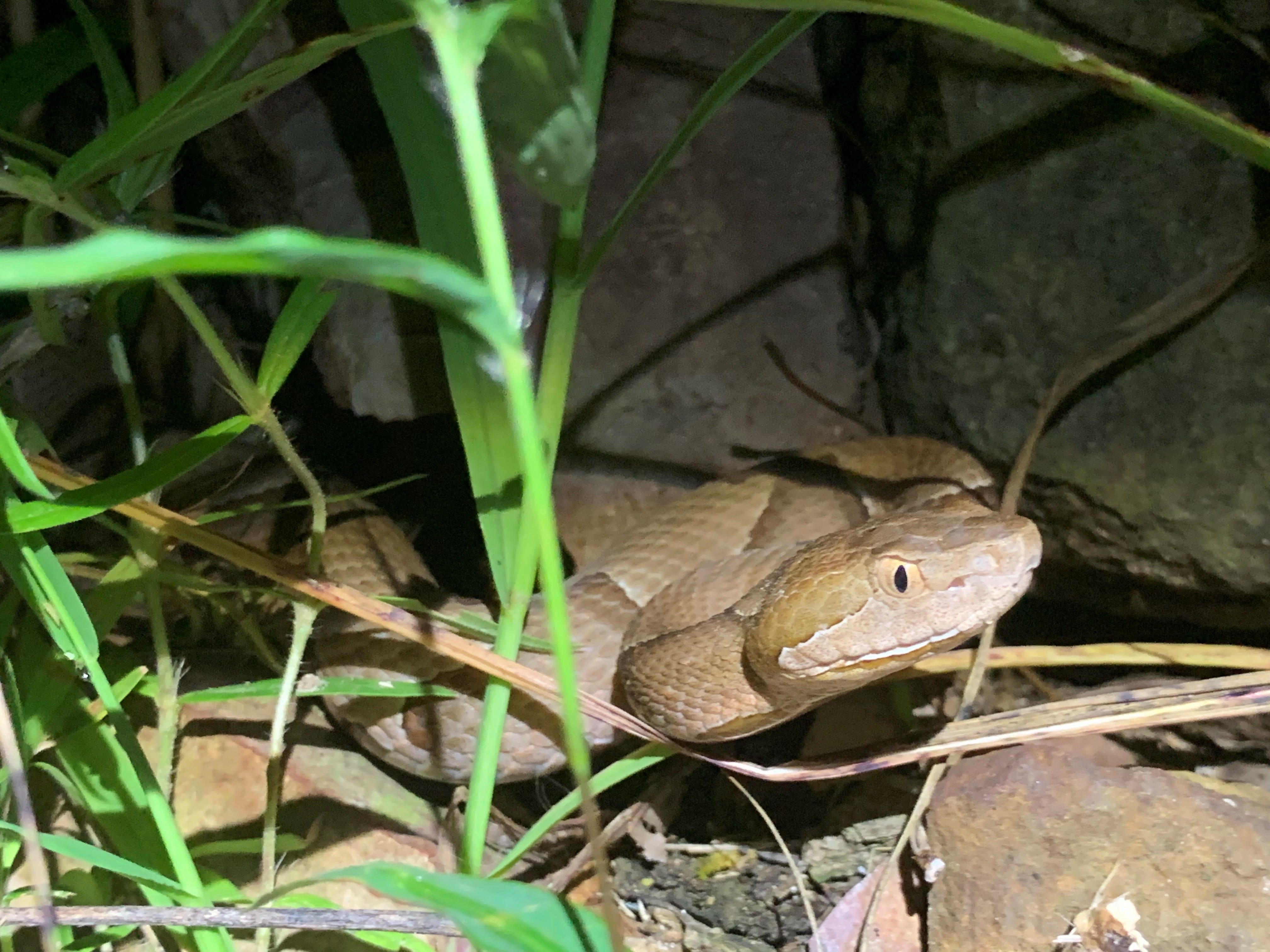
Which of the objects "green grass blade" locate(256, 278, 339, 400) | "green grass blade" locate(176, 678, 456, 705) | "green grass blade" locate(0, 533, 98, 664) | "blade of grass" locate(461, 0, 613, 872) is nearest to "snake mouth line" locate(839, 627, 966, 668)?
"blade of grass" locate(461, 0, 613, 872)

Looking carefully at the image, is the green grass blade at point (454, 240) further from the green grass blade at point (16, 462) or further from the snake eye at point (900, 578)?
the snake eye at point (900, 578)

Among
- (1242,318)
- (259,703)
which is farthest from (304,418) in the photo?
(1242,318)

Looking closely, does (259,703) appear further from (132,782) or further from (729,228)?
(729,228)

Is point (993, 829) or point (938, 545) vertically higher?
point (938, 545)

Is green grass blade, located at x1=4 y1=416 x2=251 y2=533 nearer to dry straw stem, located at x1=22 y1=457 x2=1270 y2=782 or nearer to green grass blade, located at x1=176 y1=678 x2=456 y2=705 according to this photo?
dry straw stem, located at x1=22 y1=457 x2=1270 y2=782

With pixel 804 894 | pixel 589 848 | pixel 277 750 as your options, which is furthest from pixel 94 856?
pixel 804 894
